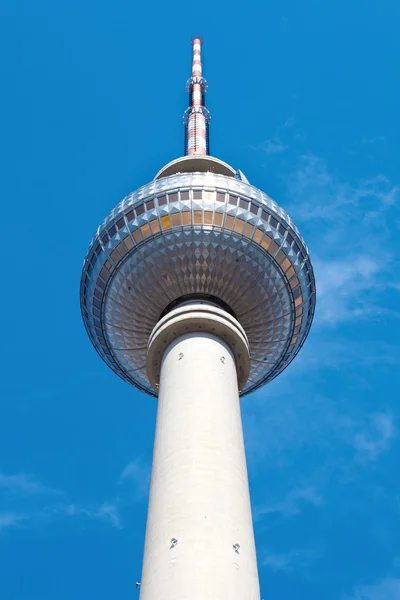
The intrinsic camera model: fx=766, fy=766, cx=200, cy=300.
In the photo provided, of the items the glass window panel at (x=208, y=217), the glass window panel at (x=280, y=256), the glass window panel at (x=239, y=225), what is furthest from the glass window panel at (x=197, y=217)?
the glass window panel at (x=280, y=256)

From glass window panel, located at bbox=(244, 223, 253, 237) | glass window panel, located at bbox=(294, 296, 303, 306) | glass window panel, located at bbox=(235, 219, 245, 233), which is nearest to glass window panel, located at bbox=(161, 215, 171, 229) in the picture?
glass window panel, located at bbox=(235, 219, 245, 233)

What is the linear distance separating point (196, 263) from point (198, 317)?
387 cm

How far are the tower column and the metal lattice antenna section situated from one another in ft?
62.0

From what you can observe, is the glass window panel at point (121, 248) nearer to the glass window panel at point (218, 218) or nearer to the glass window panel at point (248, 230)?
the glass window panel at point (218, 218)

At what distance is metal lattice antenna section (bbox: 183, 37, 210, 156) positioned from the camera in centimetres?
5250

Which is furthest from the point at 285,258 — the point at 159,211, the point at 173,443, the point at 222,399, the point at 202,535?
the point at 202,535

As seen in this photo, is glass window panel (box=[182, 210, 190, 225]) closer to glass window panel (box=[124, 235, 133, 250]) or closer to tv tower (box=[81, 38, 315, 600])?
tv tower (box=[81, 38, 315, 600])

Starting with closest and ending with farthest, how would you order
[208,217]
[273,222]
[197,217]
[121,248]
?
1. [197,217]
2. [208,217]
3. [121,248]
4. [273,222]

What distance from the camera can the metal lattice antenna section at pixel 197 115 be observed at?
52.5m

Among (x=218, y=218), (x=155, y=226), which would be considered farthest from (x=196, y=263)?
(x=155, y=226)

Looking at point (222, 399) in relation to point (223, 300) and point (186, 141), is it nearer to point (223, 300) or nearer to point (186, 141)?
point (223, 300)

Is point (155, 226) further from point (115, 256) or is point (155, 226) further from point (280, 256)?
point (280, 256)

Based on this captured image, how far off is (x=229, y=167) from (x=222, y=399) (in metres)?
18.5

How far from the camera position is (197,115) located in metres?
55.8
